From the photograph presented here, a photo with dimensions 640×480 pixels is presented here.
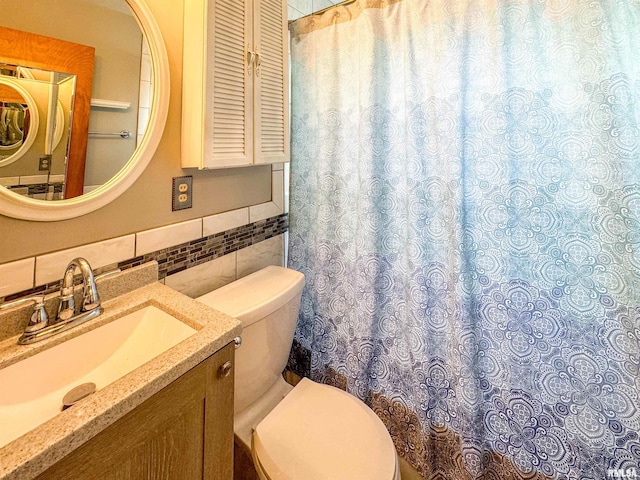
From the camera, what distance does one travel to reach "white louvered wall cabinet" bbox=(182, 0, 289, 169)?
1.00 metres

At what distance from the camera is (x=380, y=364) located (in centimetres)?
133

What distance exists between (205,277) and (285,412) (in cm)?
61

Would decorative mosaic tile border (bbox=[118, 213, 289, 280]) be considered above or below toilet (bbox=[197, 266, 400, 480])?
above

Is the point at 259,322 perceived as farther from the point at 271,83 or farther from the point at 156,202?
the point at 271,83

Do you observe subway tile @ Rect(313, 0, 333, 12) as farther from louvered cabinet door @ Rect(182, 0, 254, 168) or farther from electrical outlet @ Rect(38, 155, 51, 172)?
electrical outlet @ Rect(38, 155, 51, 172)

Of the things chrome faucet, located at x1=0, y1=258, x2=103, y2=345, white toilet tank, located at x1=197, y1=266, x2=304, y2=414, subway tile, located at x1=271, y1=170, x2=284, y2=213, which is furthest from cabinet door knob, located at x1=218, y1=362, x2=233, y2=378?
subway tile, located at x1=271, y1=170, x2=284, y2=213

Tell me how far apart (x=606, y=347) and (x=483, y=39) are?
40.9 inches

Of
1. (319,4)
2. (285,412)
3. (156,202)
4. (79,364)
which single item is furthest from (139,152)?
(319,4)

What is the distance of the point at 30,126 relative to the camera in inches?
30.2

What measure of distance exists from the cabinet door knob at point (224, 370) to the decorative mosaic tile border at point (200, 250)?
19.8 inches

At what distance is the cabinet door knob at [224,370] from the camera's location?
724mm

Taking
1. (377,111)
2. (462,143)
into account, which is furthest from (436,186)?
(377,111)

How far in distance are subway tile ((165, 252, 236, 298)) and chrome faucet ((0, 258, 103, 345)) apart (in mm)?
300

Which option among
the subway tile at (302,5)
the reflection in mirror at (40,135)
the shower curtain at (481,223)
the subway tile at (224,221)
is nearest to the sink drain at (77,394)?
the reflection in mirror at (40,135)
